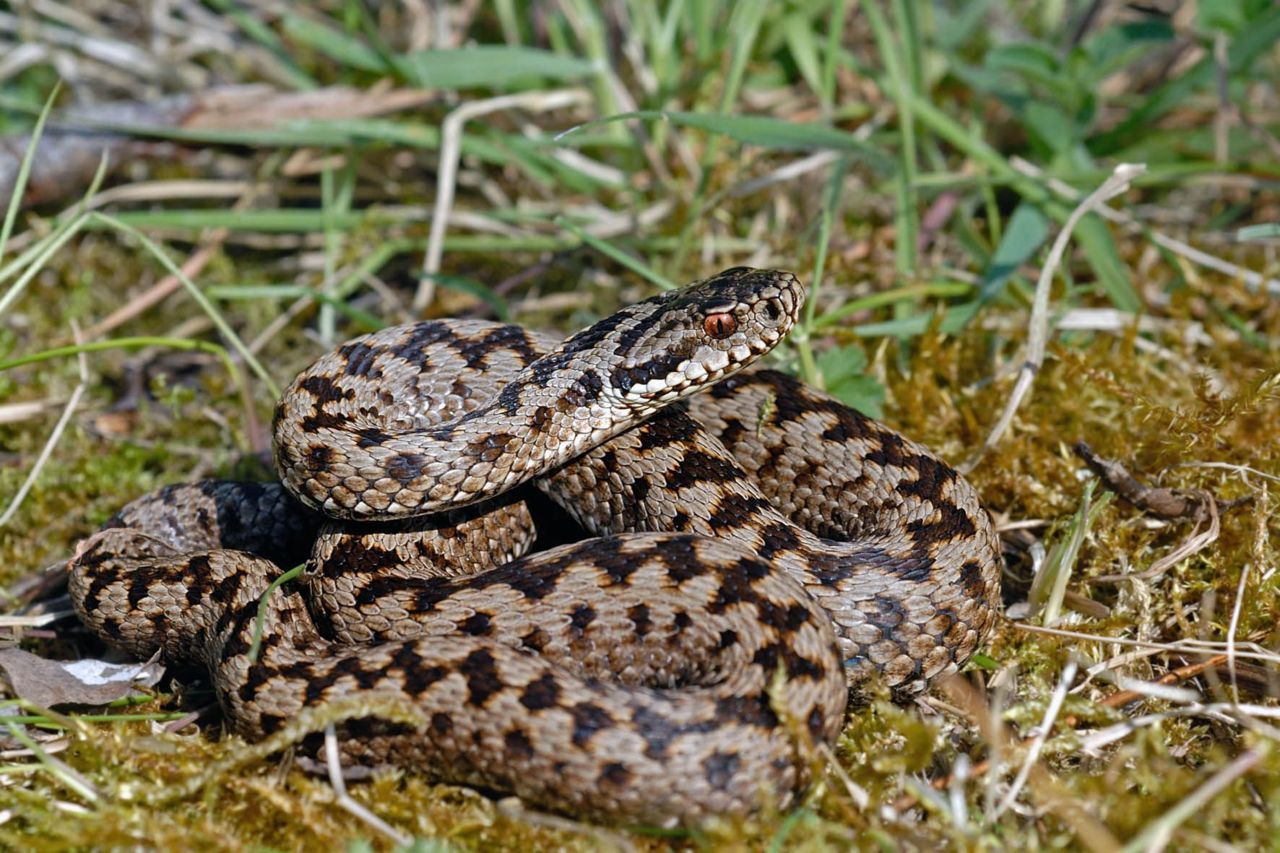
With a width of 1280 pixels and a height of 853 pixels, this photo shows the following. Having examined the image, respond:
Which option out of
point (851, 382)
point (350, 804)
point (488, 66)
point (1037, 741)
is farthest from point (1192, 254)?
point (350, 804)

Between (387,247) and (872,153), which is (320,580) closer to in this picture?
(387,247)

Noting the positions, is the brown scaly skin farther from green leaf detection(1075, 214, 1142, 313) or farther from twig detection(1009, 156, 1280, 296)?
twig detection(1009, 156, 1280, 296)

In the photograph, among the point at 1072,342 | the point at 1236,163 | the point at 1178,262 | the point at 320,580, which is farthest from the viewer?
the point at 1236,163

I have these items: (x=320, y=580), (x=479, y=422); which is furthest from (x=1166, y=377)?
(x=320, y=580)

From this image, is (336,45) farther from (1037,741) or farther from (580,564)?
(1037,741)

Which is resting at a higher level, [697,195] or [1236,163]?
[697,195]

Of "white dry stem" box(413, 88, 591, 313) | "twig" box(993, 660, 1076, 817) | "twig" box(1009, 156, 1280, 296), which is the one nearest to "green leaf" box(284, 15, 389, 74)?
"white dry stem" box(413, 88, 591, 313)

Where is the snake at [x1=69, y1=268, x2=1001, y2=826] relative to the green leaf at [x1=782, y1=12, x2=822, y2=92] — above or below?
below
